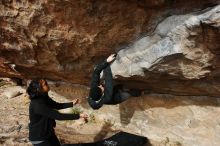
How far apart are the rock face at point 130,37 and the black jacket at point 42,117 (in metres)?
1.38

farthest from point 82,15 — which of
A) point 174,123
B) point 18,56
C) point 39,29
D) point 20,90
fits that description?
point 20,90

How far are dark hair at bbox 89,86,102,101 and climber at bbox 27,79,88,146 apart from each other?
25.7 inches

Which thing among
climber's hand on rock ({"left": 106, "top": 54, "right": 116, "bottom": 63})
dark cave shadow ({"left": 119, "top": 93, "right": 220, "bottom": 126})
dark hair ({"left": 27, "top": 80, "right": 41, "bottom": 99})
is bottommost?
dark cave shadow ({"left": 119, "top": 93, "right": 220, "bottom": 126})

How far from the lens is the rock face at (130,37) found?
20.3 ft

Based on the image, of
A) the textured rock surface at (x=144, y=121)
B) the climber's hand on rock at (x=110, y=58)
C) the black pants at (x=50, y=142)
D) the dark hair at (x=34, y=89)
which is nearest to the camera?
the dark hair at (x=34, y=89)

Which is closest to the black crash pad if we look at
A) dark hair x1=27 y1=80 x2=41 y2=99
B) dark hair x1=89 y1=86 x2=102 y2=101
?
dark hair x1=89 y1=86 x2=102 y2=101

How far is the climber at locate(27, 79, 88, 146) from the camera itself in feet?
20.3

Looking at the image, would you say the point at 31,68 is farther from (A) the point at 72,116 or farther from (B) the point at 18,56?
(A) the point at 72,116

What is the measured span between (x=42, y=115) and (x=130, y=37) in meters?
2.08

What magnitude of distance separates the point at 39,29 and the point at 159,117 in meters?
2.91

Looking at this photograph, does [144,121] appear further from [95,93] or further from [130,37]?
[130,37]

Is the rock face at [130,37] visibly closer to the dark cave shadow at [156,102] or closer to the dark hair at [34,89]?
the dark cave shadow at [156,102]

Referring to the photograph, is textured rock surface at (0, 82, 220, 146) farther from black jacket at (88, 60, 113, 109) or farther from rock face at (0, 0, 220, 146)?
black jacket at (88, 60, 113, 109)

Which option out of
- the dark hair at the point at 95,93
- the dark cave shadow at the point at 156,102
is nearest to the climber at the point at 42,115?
the dark hair at the point at 95,93
